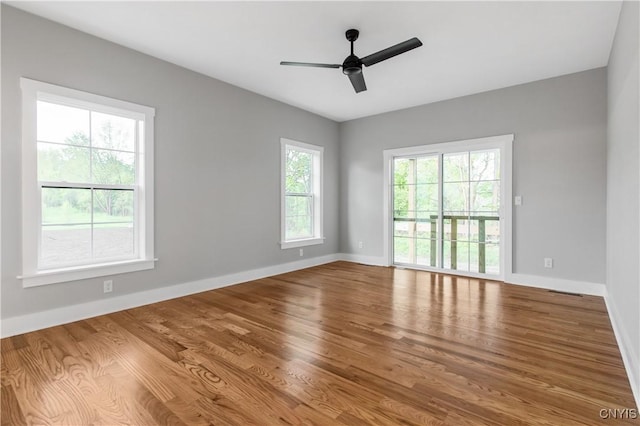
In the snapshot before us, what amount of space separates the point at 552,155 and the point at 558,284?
174 centimetres

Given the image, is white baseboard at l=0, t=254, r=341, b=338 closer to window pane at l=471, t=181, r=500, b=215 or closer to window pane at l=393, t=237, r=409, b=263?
window pane at l=393, t=237, r=409, b=263

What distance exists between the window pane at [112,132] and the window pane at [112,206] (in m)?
0.50

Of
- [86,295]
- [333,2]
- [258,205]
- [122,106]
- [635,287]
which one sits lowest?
[86,295]

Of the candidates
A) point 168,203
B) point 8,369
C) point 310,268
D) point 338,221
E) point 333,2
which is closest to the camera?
point 8,369

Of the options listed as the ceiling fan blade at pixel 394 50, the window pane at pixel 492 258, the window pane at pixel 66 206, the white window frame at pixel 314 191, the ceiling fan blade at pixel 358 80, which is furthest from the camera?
the white window frame at pixel 314 191

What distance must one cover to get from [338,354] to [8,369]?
2.29 meters

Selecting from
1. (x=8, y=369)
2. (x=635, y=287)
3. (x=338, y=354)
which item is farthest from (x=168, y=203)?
(x=635, y=287)

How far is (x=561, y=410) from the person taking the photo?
5.56 ft

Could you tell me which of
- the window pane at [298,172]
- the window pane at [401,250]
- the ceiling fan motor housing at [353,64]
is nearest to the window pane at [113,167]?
the window pane at [298,172]

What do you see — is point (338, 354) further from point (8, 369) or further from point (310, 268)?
point (310, 268)

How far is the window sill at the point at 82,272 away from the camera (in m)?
2.79

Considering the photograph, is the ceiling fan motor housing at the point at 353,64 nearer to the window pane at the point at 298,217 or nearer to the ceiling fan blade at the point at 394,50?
the ceiling fan blade at the point at 394,50

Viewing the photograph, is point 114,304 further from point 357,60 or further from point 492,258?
point 492,258

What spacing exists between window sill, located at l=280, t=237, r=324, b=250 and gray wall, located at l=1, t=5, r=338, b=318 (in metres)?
0.12
